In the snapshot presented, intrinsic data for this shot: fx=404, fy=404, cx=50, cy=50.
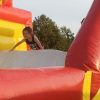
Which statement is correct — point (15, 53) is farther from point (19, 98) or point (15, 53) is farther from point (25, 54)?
point (19, 98)

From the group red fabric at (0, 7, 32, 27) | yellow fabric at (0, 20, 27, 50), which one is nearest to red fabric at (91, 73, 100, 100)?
yellow fabric at (0, 20, 27, 50)

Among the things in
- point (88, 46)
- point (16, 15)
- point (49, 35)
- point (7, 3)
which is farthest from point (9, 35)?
point (49, 35)

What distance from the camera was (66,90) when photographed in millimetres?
1538

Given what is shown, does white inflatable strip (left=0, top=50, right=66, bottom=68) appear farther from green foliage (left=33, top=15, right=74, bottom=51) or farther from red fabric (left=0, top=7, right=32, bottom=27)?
green foliage (left=33, top=15, right=74, bottom=51)

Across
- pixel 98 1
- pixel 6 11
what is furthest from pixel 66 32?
pixel 98 1

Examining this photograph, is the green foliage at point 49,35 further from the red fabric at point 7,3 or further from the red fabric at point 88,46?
the red fabric at point 88,46

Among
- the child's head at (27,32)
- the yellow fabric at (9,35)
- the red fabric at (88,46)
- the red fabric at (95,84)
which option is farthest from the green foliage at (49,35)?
the red fabric at (95,84)

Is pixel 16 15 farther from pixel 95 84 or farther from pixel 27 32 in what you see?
pixel 95 84

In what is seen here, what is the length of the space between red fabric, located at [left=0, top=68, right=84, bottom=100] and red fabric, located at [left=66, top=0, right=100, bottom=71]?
7 centimetres

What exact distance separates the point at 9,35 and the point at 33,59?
4.25 feet

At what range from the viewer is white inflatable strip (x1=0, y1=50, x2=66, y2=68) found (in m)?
2.28

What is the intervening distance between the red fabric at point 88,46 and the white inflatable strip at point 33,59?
0.32 meters

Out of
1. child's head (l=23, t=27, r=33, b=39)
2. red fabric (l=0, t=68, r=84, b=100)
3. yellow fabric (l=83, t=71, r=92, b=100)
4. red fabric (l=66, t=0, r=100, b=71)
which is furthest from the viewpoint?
child's head (l=23, t=27, r=33, b=39)

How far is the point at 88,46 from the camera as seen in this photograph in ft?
5.64
